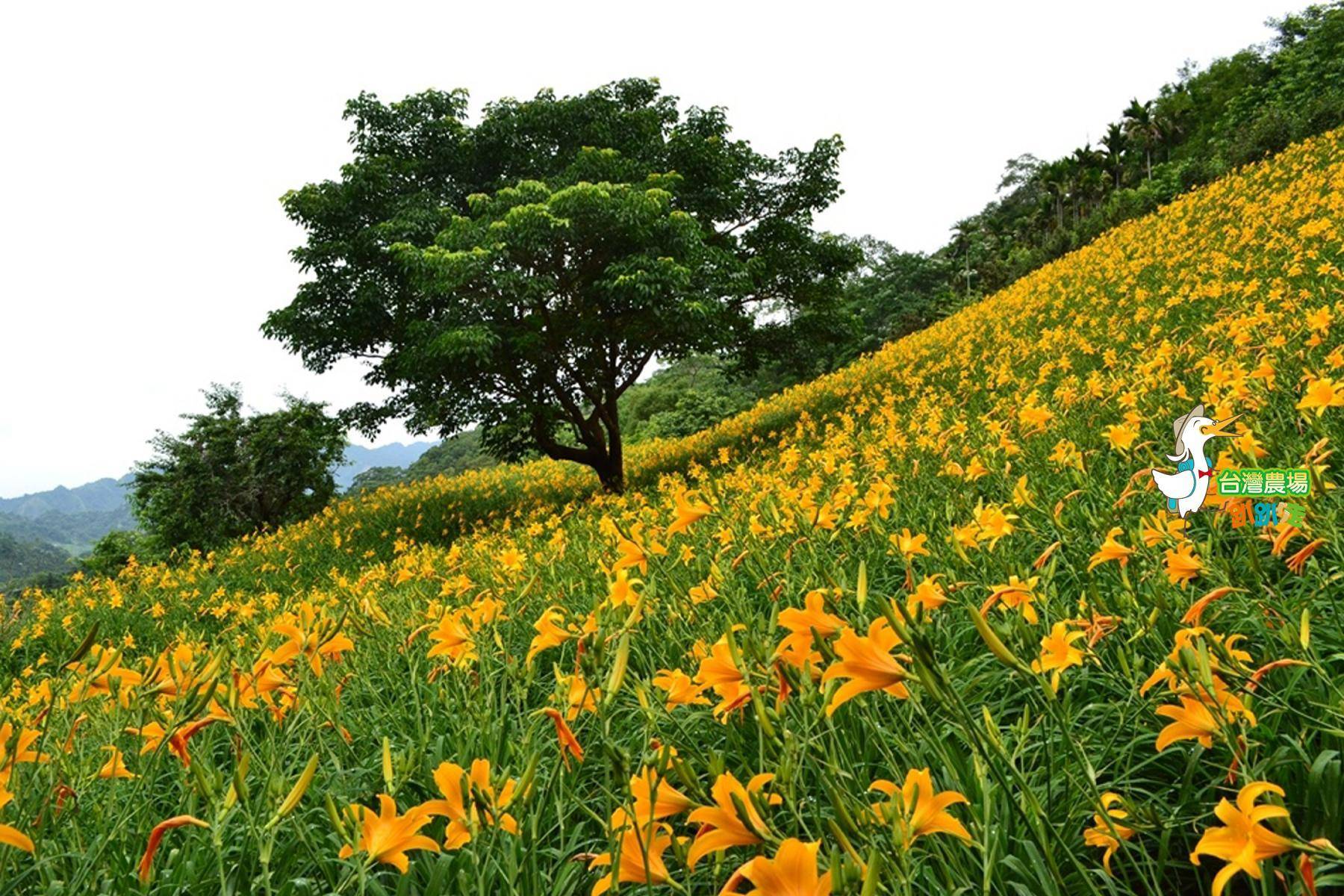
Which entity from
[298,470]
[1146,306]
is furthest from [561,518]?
[298,470]

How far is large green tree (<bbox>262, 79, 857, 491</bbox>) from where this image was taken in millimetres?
6305

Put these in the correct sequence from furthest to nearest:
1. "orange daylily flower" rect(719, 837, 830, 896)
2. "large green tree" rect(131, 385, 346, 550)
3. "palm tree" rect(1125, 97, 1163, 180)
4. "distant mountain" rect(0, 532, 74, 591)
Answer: "distant mountain" rect(0, 532, 74, 591), "palm tree" rect(1125, 97, 1163, 180), "large green tree" rect(131, 385, 346, 550), "orange daylily flower" rect(719, 837, 830, 896)

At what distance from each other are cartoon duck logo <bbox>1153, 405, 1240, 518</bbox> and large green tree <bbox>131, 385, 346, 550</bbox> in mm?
11201

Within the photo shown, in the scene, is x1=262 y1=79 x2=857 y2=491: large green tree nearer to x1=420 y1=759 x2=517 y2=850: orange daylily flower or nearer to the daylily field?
the daylily field

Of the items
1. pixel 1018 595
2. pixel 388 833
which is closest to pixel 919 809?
pixel 388 833

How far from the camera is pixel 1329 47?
20.7m

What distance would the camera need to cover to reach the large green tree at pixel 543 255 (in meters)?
6.30

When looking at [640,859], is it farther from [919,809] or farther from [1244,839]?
[1244,839]

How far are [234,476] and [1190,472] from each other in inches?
499

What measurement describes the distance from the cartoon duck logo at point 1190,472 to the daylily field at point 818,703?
0.39 feet

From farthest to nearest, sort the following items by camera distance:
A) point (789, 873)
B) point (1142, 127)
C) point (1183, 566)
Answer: point (1142, 127)
point (1183, 566)
point (789, 873)

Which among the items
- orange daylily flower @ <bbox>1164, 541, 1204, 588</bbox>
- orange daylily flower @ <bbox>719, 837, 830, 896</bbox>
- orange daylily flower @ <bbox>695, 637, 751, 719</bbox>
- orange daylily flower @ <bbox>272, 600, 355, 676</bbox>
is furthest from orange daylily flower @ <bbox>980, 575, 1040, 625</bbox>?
orange daylily flower @ <bbox>272, 600, 355, 676</bbox>

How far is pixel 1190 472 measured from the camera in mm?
1812

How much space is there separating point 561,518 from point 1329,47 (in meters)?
28.0
